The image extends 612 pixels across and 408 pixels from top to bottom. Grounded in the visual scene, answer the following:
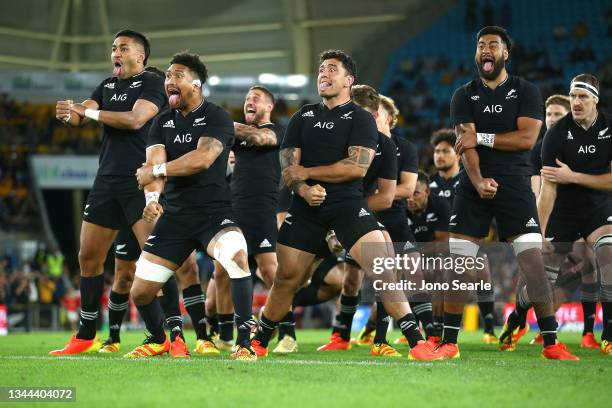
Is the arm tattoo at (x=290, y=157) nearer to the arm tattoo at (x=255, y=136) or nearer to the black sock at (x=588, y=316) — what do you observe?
the arm tattoo at (x=255, y=136)

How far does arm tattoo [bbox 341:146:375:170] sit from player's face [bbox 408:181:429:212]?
3.88m

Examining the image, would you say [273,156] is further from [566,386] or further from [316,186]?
[566,386]

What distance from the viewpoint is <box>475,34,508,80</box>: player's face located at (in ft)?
28.3

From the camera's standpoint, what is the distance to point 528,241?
8.44m

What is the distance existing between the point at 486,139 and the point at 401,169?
219cm

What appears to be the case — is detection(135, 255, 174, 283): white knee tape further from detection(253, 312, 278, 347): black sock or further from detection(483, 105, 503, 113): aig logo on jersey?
detection(483, 105, 503, 113): aig logo on jersey

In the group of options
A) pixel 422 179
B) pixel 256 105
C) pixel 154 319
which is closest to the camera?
pixel 154 319

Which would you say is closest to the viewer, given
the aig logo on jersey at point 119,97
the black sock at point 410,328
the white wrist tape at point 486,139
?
the black sock at point 410,328

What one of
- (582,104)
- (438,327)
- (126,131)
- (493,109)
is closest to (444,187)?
(438,327)

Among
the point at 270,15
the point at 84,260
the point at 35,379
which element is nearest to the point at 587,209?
the point at 84,260

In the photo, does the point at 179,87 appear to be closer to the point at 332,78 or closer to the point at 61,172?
the point at 332,78

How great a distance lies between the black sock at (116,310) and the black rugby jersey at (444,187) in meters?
4.45

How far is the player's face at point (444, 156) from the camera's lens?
1234 cm

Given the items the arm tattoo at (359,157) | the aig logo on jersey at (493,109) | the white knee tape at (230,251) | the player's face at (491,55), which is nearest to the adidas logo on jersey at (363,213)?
the arm tattoo at (359,157)
